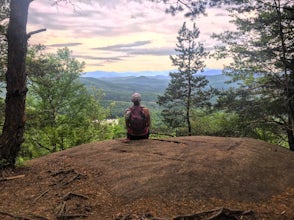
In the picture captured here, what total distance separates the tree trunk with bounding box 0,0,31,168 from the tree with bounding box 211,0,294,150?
1157 cm

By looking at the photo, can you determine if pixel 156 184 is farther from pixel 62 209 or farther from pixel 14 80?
pixel 14 80

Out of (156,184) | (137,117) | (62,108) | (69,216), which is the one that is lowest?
(69,216)

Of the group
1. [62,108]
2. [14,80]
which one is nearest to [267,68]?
[14,80]

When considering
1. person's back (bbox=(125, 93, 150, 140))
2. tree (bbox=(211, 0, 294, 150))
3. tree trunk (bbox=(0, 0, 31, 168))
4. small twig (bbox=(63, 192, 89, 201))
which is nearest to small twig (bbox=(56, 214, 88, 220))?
small twig (bbox=(63, 192, 89, 201))

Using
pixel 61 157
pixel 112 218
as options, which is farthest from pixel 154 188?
pixel 61 157

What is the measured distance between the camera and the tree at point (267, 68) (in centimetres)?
1501

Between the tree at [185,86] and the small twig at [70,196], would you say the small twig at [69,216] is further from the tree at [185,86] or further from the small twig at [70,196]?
the tree at [185,86]

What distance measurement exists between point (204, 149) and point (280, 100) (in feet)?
28.5

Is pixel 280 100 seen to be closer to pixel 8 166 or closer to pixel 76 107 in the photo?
pixel 8 166

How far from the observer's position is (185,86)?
32.3 meters

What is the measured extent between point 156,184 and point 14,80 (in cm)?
491

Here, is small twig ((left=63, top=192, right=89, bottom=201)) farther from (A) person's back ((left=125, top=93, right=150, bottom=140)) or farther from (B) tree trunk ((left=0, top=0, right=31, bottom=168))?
(A) person's back ((left=125, top=93, right=150, bottom=140))

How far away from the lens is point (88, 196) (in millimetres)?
6332

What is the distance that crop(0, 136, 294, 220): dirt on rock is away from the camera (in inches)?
221
